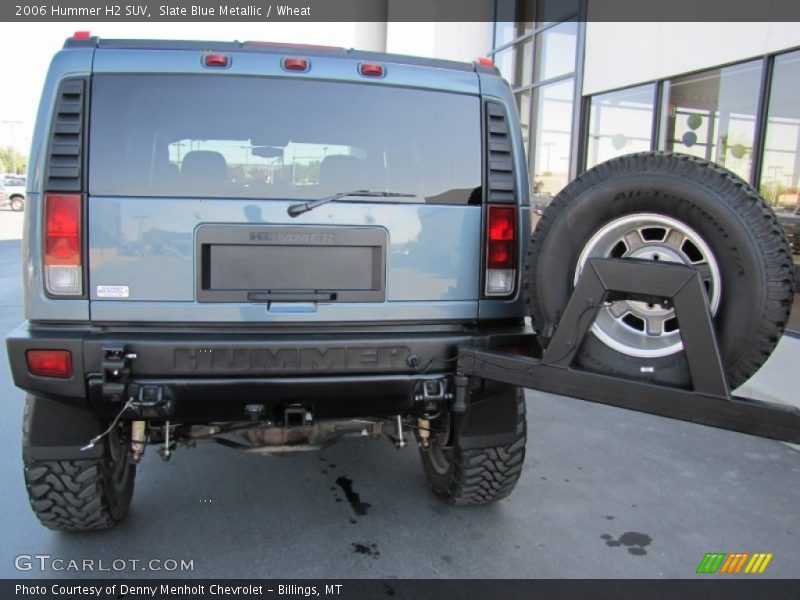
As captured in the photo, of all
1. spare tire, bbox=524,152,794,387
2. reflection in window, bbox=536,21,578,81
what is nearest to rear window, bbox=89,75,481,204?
spare tire, bbox=524,152,794,387

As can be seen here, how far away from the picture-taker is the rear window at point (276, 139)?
8.57 ft

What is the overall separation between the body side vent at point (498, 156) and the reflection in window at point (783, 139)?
14.1 feet

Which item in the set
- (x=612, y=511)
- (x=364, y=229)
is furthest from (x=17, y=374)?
(x=612, y=511)

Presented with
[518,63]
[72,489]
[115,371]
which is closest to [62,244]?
[115,371]

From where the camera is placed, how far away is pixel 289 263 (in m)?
2.70

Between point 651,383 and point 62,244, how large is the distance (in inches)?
92.0

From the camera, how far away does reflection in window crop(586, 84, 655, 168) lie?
7918 millimetres

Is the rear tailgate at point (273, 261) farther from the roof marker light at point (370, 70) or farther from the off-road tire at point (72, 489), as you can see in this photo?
the off-road tire at point (72, 489)

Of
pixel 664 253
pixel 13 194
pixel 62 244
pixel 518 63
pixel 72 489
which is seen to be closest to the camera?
pixel 664 253

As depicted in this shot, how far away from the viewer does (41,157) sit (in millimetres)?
2574

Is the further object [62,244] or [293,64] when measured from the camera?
[293,64]

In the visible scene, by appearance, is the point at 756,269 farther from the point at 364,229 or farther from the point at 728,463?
the point at 728,463

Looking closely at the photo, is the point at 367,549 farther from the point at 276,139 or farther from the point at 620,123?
the point at 620,123

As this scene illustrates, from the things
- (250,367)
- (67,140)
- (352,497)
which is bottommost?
(352,497)
